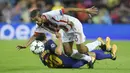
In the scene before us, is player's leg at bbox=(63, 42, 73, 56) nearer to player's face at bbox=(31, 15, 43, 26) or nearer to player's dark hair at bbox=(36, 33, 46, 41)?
player's dark hair at bbox=(36, 33, 46, 41)

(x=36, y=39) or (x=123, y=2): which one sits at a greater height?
(x=36, y=39)

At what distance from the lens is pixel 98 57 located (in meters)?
13.7

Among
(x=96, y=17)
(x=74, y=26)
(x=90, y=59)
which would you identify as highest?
(x=74, y=26)

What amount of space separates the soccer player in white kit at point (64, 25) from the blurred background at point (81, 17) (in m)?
11.2

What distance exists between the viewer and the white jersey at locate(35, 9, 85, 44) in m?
12.9

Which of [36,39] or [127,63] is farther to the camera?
[127,63]

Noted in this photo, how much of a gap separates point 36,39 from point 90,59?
146 cm

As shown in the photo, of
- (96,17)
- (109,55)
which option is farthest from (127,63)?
(96,17)

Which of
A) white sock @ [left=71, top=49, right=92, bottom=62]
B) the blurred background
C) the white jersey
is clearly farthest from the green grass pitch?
the blurred background

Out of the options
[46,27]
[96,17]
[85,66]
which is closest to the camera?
[46,27]

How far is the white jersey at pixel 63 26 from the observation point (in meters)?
12.9

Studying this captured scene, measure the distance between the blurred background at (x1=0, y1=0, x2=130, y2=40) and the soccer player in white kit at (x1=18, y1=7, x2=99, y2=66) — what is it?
36.8 feet

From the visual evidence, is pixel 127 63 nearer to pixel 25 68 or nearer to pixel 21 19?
pixel 25 68

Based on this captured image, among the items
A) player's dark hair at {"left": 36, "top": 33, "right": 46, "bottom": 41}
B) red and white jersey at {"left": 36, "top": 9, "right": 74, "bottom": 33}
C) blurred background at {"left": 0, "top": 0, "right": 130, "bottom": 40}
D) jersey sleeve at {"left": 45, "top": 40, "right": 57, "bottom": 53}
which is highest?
red and white jersey at {"left": 36, "top": 9, "right": 74, "bottom": 33}
